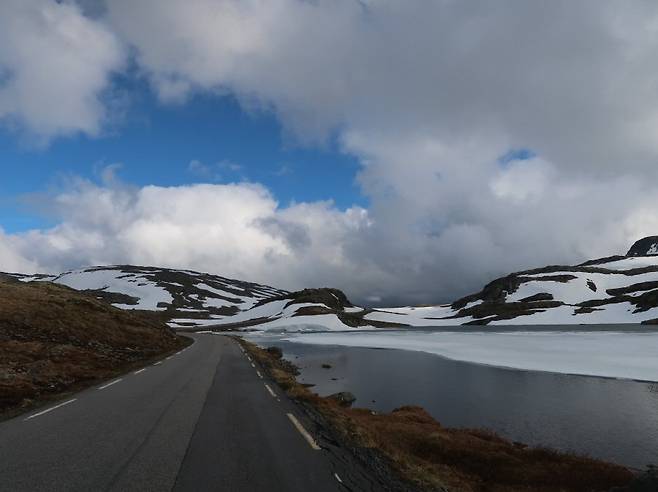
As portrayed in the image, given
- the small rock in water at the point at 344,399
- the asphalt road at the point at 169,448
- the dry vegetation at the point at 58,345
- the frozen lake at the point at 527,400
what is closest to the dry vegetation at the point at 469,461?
the asphalt road at the point at 169,448

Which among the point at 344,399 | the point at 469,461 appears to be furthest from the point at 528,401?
the point at 469,461

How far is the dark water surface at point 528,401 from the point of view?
19.2 m

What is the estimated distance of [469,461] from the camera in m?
13.8

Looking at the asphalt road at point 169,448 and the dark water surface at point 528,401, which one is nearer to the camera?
the asphalt road at point 169,448

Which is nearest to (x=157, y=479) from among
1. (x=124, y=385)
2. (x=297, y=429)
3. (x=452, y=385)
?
(x=297, y=429)

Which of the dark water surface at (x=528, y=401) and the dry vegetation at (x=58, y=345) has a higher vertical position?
the dry vegetation at (x=58, y=345)

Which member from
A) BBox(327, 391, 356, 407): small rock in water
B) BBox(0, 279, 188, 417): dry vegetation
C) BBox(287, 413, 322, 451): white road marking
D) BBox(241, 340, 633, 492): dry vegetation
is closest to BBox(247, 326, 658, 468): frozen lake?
BBox(327, 391, 356, 407): small rock in water

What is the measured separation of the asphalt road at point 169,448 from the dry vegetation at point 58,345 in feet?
11.9

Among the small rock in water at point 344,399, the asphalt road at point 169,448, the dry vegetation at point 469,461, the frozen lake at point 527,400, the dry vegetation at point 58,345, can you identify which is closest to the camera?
the asphalt road at point 169,448

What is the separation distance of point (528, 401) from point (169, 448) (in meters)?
23.6

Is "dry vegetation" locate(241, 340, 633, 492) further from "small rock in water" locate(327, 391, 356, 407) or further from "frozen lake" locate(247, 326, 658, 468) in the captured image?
"small rock in water" locate(327, 391, 356, 407)

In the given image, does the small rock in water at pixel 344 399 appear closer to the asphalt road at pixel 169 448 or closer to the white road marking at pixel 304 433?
the asphalt road at pixel 169 448

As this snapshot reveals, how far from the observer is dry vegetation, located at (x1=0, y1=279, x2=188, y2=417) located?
2114 centimetres

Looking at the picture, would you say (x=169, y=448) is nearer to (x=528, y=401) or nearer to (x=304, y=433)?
(x=304, y=433)
